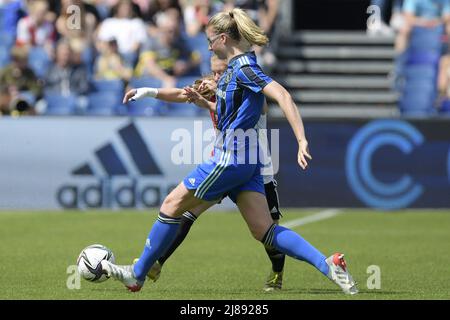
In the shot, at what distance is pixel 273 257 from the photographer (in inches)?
351

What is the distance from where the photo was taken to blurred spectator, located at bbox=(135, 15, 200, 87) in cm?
1873

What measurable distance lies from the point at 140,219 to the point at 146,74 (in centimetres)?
406

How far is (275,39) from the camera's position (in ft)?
67.0

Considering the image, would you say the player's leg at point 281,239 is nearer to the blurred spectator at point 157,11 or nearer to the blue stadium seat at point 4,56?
the blurred spectator at point 157,11

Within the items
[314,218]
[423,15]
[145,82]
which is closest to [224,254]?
[314,218]

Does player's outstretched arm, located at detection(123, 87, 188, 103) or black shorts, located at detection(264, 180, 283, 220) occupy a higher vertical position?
player's outstretched arm, located at detection(123, 87, 188, 103)

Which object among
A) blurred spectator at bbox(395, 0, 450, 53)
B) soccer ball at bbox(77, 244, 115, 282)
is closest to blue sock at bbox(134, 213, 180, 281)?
soccer ball at bbox(77, 244, 115, 282)

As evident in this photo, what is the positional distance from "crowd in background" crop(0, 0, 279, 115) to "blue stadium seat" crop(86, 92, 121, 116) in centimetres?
2

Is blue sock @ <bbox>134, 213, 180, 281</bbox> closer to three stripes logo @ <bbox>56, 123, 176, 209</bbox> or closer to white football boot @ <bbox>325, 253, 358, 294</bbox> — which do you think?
white football boot @ <bbox>325, 253, 358, 294</bbox>

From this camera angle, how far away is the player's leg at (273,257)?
8.84m

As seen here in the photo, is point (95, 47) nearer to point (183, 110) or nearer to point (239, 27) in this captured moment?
point (183, 110)

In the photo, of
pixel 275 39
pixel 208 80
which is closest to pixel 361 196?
pixel 275 39
